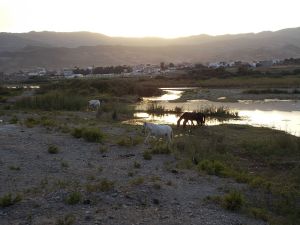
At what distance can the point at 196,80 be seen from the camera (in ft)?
295

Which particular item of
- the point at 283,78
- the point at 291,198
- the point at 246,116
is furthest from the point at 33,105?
the point at 283,78

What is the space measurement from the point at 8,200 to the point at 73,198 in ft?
4.61

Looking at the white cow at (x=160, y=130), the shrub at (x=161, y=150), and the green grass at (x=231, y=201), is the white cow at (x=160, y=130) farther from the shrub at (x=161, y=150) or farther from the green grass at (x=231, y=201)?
the green grass at (x=231, y=201)

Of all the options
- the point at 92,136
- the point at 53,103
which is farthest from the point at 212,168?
the point at 53,103

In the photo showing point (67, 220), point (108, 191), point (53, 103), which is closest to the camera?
point (67, 220)

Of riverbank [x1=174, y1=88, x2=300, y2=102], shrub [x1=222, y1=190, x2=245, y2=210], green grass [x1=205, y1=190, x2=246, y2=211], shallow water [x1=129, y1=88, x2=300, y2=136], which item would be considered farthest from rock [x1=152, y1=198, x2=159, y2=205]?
riverbank [x1=174, y1=88, x2=300, y2=102]

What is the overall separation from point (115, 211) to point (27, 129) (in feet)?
42.5

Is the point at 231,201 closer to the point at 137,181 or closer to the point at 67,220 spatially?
the point at 137,181

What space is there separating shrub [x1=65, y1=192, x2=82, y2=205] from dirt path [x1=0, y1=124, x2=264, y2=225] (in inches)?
4.3

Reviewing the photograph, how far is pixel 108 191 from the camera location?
11.6m

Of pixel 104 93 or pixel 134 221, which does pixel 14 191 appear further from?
pixel 104 93

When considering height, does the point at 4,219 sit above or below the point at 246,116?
above

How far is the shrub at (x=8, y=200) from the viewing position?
1028 centimetres

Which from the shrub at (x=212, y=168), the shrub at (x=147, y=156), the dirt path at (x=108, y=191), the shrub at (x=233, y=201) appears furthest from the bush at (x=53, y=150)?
the shrub at (x=233, y=201)
